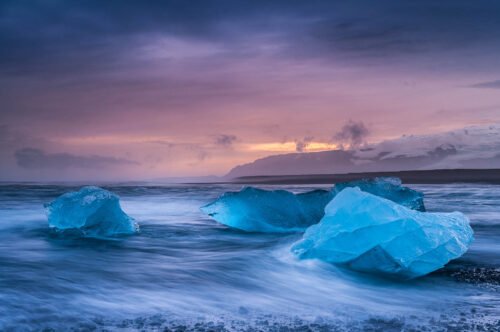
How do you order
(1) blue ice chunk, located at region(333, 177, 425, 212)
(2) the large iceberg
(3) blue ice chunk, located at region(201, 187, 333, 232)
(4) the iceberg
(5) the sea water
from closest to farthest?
(5) the sea water, (2) the large iceberg, (4) the iceberg, (3) blue ice chunk, located at region(201, 187, 333, 232), (1) blue ice chunk, located at region(333, 177, 425, 212)

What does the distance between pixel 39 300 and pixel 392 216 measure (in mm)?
3296

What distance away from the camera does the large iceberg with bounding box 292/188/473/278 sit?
4582mm

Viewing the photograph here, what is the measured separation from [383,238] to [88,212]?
475 cm

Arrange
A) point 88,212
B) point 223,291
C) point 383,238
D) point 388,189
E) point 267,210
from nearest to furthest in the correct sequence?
point 223,291 → point 383,238 → point 88,212 → point 267,210 → point 388,189

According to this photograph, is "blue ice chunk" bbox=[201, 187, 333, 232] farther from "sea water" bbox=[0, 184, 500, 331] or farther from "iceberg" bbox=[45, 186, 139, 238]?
"iceberg" bbox=[45, 186, 139, 238]

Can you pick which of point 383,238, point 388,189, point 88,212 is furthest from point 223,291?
point 388,189

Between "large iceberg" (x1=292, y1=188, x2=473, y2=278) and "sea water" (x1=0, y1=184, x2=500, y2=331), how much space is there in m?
0.14

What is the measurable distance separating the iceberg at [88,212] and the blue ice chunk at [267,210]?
5.03 feet

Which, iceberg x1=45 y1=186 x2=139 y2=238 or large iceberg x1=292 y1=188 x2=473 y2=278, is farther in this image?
iceberg x1=45 y1=186 x2=139 y2=238

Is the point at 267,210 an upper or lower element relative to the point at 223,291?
upper

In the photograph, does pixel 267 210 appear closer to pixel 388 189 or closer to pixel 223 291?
pixel 388 189

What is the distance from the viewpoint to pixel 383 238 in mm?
4746

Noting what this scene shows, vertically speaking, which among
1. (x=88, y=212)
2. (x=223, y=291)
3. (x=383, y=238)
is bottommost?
(x=223, y=291)

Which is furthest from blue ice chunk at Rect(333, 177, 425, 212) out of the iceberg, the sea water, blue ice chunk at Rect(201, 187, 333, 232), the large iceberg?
the iceberg
